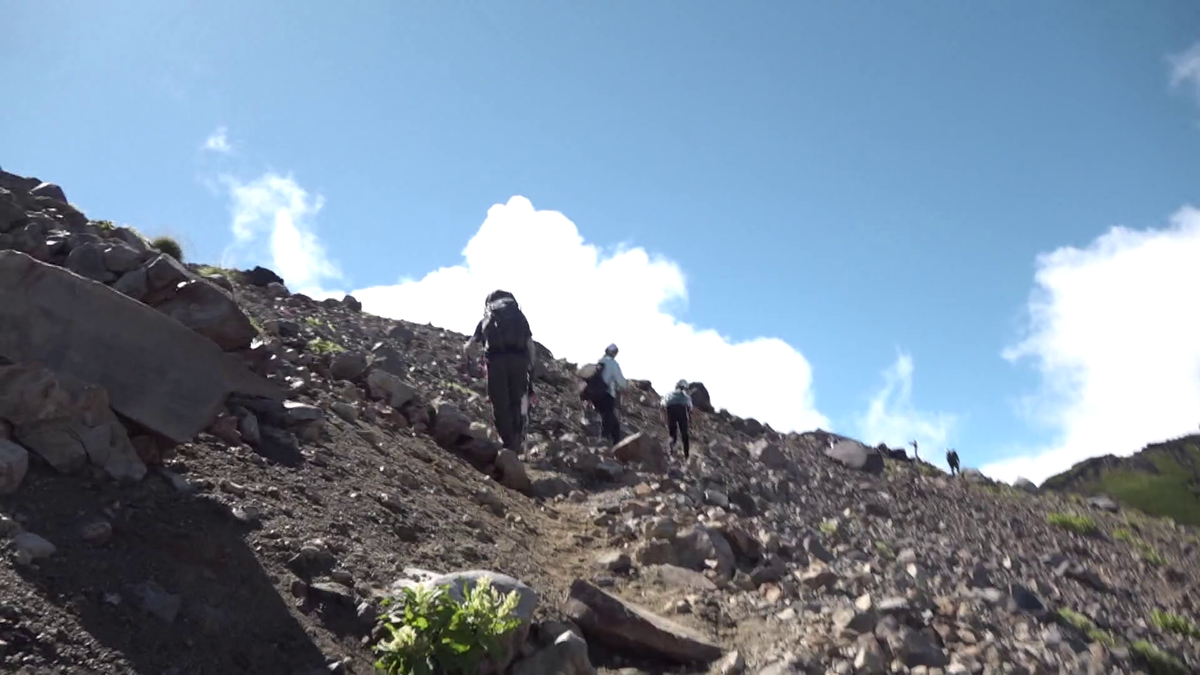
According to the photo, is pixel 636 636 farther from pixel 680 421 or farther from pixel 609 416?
pixel 680 421

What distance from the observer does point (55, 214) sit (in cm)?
724

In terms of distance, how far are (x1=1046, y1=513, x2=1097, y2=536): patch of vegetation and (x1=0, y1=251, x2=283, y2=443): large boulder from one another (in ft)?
51.8

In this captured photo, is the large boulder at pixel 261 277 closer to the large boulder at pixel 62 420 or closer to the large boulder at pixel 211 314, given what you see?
the large boulder at pixel 211 314

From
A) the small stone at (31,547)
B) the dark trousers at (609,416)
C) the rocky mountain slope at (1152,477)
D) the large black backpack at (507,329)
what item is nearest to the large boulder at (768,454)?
the dark trousers at (609,416)

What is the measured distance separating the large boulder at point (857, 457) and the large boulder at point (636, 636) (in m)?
13.9

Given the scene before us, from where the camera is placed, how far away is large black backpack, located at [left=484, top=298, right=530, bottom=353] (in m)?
9.14

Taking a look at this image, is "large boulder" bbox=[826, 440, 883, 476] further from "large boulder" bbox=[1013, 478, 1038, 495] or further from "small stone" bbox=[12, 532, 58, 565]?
"small stone" bbox=[12, 532, 58, 565]

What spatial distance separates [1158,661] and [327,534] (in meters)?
5.93

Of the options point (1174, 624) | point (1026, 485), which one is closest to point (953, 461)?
point (1026, 485)

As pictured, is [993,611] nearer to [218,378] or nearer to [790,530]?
[790,530]

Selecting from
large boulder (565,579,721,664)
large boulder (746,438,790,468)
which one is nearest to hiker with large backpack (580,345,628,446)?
large boulder (746,438,790,468)

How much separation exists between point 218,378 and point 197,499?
67cm

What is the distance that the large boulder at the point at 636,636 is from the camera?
5164 millimetres

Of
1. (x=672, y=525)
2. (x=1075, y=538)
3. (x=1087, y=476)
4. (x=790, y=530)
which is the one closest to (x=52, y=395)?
(x=672, y=525)
